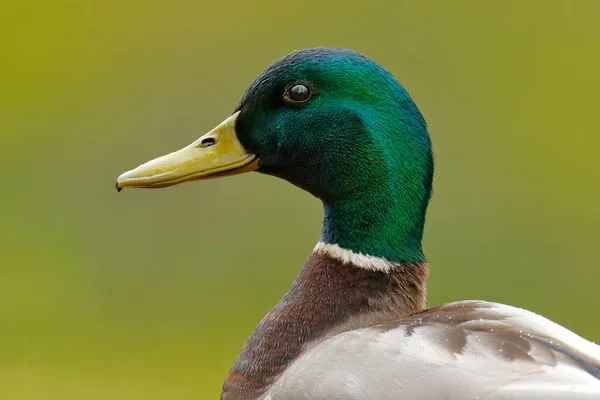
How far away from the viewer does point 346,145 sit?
2.49 m

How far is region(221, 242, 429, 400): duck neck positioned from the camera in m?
2.40

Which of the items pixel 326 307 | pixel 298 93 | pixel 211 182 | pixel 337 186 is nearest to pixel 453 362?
pixel 326 307

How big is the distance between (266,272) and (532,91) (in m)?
2.26

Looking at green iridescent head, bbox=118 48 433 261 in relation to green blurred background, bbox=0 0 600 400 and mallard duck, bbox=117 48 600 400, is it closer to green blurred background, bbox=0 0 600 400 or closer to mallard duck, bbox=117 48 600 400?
mallard duck, bbox=117 48 600 400

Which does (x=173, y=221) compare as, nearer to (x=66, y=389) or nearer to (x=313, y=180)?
(x=66, y=389)

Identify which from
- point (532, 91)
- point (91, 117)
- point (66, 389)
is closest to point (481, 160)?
point (532, 91)

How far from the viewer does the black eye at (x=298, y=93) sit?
2.50 meters

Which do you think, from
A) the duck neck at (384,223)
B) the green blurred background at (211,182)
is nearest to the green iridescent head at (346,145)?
the duck neck at (384,223)

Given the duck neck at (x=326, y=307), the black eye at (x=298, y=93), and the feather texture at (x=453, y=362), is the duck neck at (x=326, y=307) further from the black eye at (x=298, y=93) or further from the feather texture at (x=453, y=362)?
the black eye at (x=298, y=93)

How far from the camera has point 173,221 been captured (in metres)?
5.81

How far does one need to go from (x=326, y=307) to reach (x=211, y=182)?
3593mm

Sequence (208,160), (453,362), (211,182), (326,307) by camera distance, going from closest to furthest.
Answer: (453,362)
(326,307)
(208,160)
(211,182)

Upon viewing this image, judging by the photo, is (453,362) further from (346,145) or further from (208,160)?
(208,160)

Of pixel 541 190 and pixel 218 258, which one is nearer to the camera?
pixel 218 258
